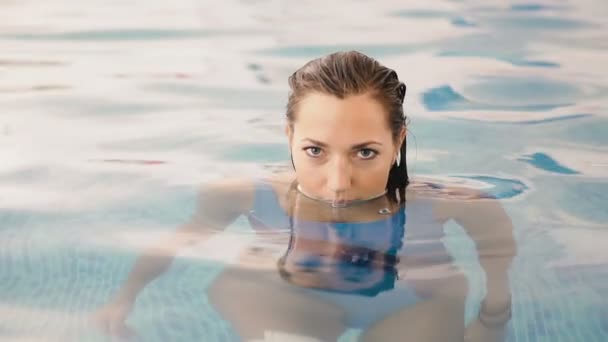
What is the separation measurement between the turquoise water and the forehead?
1.96ft

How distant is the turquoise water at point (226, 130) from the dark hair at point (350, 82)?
0.59m

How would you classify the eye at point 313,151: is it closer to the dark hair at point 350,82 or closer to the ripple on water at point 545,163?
the dark hair at point 350,82

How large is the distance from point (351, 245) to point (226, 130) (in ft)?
6.01

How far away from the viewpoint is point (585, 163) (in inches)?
151

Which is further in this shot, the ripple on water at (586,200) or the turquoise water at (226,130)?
the ripple on water at (586,200)

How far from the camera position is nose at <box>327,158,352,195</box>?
2.37 m

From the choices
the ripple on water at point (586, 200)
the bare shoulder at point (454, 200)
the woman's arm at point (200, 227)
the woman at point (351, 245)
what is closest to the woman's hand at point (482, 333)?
the woman at point (351, 245)

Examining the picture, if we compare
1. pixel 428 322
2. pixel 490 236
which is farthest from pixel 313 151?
pixel 490 236

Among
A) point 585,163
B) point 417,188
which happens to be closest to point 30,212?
point 417,188

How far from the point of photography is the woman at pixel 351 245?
89.6 inches

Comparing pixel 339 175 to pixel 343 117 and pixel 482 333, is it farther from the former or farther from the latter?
pixel 482 333

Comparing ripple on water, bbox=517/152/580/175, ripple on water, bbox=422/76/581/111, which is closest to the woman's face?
ripple on water, bbox=517/152/580/175

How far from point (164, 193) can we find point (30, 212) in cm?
52

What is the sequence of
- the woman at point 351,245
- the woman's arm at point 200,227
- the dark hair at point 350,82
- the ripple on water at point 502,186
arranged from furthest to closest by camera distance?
the ripple on water at point 502,186 → the woman's arm at point 200,227 → the dark hair at point 350,82 → the woman at point 351,245
